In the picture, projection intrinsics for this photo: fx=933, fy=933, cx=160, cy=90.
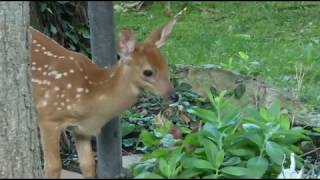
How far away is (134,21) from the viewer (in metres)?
14.0

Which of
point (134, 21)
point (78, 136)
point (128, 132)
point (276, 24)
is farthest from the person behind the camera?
point (134, 21)

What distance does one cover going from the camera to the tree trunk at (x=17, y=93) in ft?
15.0

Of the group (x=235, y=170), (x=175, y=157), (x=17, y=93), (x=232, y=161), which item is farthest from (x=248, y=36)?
(x=17, y=93)

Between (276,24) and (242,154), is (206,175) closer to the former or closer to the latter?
(242,154)

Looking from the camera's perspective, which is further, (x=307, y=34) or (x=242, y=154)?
(x=307, y=34)

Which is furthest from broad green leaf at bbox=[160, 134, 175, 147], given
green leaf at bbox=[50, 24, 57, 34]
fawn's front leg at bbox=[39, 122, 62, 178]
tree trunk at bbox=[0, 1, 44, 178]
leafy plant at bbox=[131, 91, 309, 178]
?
green leaf at bbox=[50, 24, 57, 34]

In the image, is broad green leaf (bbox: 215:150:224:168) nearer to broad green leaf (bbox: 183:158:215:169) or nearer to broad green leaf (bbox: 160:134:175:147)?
broad green leaf (bbox: 183:158:215:169)

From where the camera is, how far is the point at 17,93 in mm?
4594

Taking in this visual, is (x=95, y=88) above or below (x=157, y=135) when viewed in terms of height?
above

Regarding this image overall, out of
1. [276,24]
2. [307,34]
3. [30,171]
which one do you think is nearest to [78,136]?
[30,171]

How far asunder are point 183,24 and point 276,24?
1.37 meters

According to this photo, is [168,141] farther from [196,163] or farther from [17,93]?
[17,93]

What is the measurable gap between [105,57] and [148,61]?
17.1 inches

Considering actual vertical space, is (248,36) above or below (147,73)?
below
